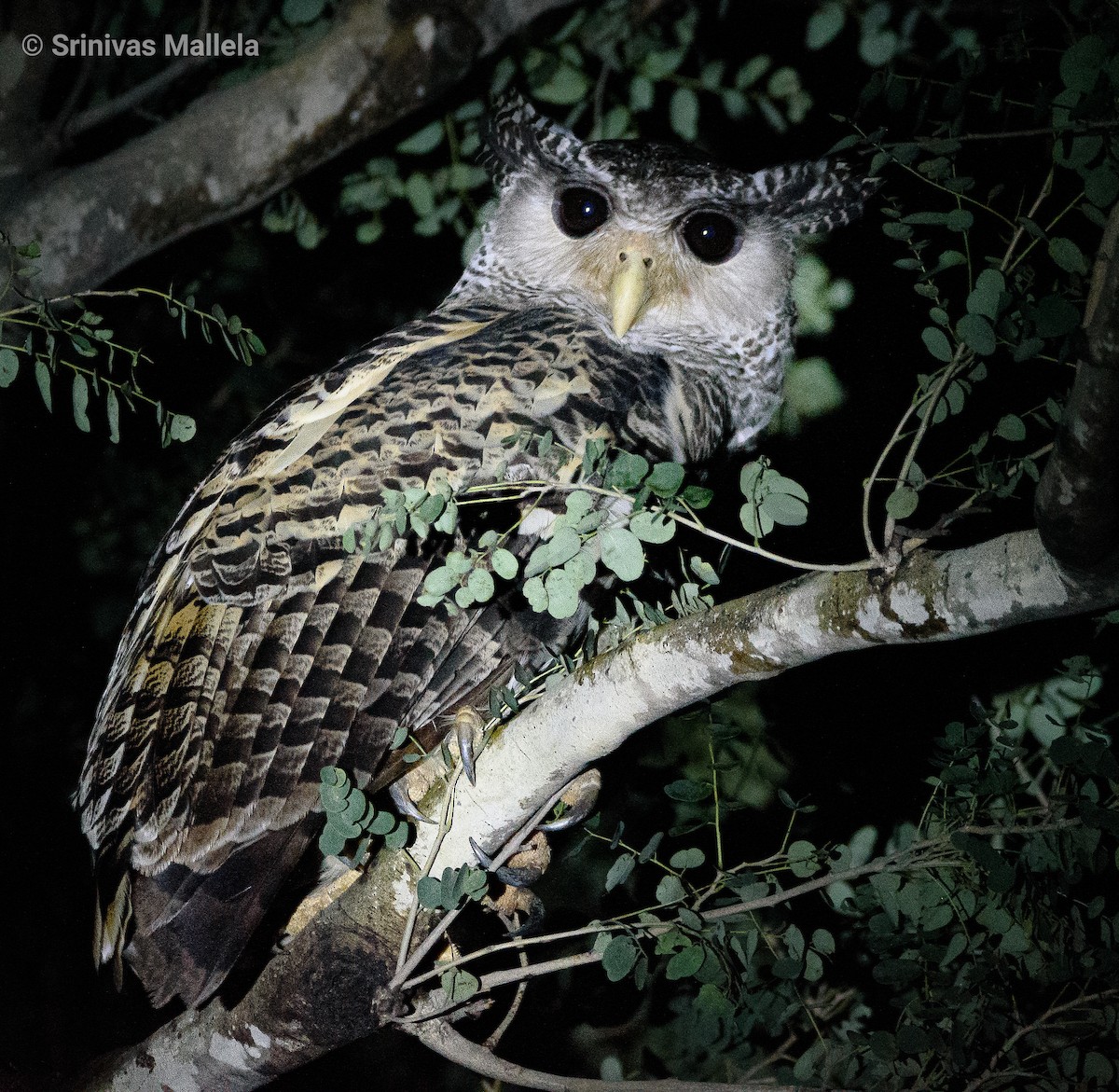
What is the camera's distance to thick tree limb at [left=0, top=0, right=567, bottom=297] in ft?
3.57

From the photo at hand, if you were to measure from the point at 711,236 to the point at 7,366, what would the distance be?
87 centimetres

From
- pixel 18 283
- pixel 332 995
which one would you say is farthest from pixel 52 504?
pixel 332 995

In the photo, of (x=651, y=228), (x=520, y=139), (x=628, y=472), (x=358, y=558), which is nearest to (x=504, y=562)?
(x=628, y=472)

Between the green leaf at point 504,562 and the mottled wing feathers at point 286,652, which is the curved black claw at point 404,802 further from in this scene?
the green leaf at point 504,562

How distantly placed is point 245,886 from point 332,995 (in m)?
0.15

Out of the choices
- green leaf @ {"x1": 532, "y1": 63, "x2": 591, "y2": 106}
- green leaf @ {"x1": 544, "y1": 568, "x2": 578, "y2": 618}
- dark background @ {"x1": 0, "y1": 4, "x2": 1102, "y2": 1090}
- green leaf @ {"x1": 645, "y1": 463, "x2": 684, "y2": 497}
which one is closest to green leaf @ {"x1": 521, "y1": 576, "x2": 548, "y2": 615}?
green leaf @ {"x1": 544, "y1": 568, "x2": 578, "y2": 618}

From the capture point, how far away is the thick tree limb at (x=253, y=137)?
3.57 ft

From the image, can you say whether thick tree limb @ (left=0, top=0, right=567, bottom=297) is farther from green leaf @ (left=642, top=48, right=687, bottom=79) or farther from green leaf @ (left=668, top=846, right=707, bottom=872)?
green leaf @ (left=668, top=846, right=707, bottom=872)

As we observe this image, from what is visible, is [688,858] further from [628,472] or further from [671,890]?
[628,472]

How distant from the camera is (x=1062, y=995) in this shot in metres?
0.92

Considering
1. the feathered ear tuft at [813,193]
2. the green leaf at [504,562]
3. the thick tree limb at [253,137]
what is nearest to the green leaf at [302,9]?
the thick tree limb at [253,137]

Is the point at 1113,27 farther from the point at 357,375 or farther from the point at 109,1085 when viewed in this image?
the point at 109,1085

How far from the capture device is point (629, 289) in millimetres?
1183

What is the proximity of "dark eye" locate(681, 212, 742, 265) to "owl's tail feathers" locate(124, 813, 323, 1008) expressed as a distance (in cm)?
87
